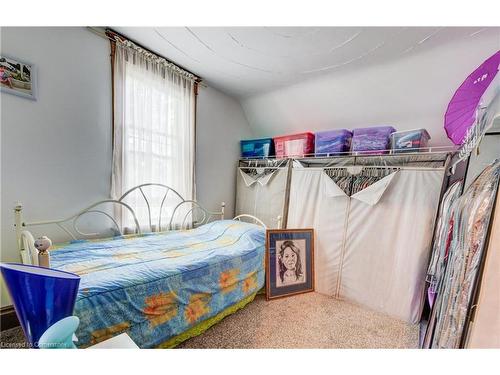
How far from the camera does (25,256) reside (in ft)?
4.02

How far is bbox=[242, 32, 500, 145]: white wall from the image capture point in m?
1.56

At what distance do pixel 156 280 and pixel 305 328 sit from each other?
1.21 metres

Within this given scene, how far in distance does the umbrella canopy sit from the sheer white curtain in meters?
2.16

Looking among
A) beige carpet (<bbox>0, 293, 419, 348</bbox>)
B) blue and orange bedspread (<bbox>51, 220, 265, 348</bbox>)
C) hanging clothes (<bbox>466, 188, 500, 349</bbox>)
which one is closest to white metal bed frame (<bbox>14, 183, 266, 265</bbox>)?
blue and orange bedspread (<bbox>51, 220, 265, 348</bbox>)

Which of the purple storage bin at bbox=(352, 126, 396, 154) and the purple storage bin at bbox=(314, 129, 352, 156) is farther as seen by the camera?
the purple storage bin at bbox=(314, 129, 352, 156)

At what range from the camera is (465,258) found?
0.81 m

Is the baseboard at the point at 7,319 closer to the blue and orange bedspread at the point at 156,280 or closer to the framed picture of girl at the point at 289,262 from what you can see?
the blue and orange bedspread at the point at 156,280

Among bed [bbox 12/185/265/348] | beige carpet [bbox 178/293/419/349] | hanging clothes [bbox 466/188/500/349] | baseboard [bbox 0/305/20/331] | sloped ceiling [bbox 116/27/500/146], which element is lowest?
beige carpet [bbox 178/293/419/349]

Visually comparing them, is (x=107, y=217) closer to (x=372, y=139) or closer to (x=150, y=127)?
(x=150, y=127)

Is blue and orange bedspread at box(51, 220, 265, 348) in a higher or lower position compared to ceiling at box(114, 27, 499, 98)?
lower

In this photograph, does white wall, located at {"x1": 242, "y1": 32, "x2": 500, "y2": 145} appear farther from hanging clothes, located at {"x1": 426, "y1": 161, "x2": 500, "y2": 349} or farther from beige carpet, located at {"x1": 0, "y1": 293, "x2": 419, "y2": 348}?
beige carpet, located at {"x1": 0, "y1": 293, "x2": 419, "y2": 348}

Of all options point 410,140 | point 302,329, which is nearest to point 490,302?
point 302,329
